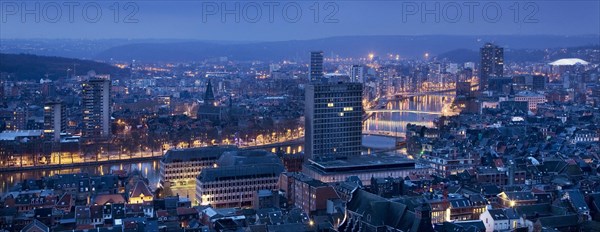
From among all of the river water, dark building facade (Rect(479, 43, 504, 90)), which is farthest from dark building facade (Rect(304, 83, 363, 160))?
dark building facade (Rect(479, 43, 504, 90))

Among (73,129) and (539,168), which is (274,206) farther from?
(73,129)

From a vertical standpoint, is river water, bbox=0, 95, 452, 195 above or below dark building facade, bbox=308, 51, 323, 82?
below

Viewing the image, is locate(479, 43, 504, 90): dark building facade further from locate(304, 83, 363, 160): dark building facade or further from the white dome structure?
locate(304, 83, 363, 160): dark building facade

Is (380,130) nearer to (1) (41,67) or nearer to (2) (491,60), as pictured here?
(2) (491,60)

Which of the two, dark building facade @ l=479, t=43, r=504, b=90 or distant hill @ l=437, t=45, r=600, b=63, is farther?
distant hill @ l=437, t=45, r=600, b=63

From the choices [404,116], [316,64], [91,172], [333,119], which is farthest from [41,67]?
[333,119]
